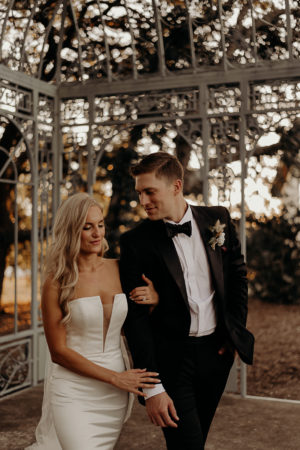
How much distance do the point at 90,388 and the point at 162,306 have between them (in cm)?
46

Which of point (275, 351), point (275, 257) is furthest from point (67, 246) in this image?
point (275, 257)

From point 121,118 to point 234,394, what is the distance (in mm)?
A: 2879

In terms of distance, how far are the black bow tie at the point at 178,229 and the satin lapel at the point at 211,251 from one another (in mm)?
74

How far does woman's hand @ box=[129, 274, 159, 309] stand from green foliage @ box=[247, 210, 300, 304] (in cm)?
881

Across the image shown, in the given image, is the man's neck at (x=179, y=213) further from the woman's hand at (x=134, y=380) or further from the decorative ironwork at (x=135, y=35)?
the decorative ironwork at (x=135, y=35)

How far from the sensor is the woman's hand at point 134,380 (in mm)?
2113

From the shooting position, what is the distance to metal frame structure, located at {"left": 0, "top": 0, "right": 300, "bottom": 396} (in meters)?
4.73

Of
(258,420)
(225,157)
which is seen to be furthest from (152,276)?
(225,157)

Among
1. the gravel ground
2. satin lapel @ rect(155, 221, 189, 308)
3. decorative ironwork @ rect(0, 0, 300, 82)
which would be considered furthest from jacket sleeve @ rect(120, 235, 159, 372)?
the gravel ground

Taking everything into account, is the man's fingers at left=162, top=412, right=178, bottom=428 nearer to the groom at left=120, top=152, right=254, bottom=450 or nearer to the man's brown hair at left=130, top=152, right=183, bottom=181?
the groom at left=120, top=152, right=254, bottom=450

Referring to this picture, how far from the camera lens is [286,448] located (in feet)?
12.0

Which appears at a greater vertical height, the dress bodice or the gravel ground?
the dress bodice

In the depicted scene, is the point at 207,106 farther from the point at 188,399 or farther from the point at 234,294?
the point at 188,399

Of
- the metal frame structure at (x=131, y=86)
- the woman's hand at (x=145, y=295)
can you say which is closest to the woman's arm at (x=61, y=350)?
the woman's hand at (x=145, y=295)
